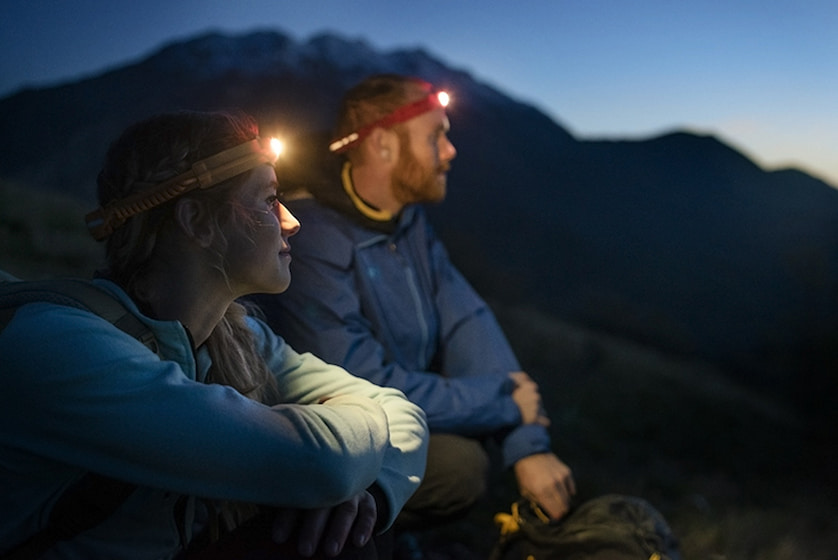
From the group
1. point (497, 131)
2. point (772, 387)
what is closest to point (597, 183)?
point (497, 131)

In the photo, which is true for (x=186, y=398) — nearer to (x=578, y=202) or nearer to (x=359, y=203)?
(x=359, y=203)

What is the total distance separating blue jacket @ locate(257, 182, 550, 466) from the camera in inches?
94.7

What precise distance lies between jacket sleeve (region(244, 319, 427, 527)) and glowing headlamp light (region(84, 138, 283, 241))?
0.49 meters

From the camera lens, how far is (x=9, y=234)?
758 centimetres

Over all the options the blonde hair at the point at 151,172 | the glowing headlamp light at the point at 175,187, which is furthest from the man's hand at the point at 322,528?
the glowing headlamp light at the point at 175,187

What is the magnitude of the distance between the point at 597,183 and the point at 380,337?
232 feet

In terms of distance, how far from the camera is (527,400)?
268 centimetres

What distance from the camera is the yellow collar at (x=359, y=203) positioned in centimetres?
275

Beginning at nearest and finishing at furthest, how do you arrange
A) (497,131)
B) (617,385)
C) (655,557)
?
(655,557), (617,385), (497,131)

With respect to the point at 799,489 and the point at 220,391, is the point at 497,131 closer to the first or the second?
the point at 799,489

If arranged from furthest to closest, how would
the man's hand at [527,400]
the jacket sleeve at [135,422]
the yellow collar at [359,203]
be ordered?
the yellow collar at [359,203] < the man's hand at [527,400] < the jacket sleeve at [135,422]

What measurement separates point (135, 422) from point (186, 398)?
0.08m

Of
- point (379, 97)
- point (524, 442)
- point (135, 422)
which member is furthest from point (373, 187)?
point (135, 422)

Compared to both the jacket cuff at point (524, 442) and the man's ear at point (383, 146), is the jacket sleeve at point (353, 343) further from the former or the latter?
the man's ear at point (383, 146)
